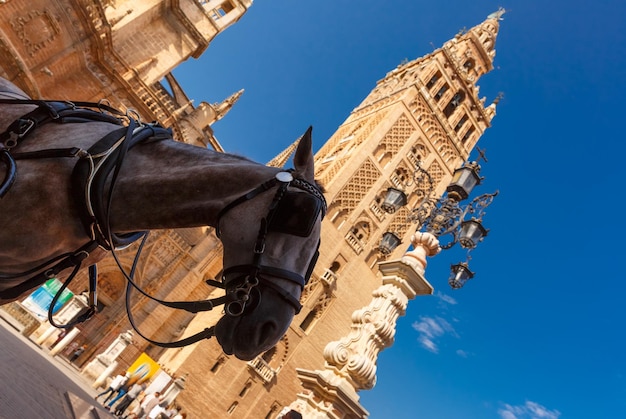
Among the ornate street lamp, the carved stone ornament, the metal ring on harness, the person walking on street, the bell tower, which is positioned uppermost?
the bell tower

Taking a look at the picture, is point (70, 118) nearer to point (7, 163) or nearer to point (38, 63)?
point (7, 163)

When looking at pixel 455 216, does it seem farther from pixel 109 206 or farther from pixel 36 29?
pixel 36 29

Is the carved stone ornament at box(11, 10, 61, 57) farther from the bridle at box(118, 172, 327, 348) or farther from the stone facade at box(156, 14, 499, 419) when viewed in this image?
the bridle at box(118, 172, 327, 348)

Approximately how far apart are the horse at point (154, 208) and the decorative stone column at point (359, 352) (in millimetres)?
3750

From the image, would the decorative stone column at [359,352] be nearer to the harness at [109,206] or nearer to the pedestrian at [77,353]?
the harness at [109,206]

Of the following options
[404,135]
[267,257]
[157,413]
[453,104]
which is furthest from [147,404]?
[453,104]

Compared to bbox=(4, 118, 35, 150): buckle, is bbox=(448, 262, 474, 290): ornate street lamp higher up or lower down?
higher up

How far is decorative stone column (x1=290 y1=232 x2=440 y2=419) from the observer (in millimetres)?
5539

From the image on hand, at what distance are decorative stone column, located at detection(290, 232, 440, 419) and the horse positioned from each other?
3750 millimetres

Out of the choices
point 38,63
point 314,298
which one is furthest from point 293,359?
point 38,63

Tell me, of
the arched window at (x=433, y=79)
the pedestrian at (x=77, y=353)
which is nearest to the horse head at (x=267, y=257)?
the pedestrian at (x=77, y=353)

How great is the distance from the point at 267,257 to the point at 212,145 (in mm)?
22735

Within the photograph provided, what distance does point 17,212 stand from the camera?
2109 millimetres

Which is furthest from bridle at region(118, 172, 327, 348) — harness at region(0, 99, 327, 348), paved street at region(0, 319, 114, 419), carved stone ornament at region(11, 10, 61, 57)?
carved stone ornament at region(11, 10, 61, 57)
